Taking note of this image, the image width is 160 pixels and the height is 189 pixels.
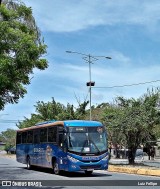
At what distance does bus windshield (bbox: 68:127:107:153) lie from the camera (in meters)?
21.8

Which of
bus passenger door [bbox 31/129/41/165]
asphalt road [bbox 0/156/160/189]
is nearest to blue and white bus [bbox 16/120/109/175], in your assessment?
asphalt road [bbox 0/156/160/189]

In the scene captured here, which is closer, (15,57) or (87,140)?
(15,57)

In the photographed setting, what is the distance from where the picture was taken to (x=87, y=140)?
22.1 m

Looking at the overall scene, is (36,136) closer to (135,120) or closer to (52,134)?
(52,134)

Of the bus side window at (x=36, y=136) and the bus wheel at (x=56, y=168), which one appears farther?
the bus side window at (x=36, y=136)

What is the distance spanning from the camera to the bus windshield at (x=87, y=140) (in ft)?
71.7

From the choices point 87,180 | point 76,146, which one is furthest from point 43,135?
point 87,180

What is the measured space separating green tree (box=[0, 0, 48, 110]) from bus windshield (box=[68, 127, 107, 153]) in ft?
25.0

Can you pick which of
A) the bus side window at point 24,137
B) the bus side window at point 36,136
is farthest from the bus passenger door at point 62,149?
the bus side window at point 24,137

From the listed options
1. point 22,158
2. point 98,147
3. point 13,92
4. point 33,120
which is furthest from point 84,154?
point 33,120

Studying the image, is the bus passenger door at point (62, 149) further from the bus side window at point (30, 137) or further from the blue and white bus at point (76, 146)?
the bus side window at point (30, 137)

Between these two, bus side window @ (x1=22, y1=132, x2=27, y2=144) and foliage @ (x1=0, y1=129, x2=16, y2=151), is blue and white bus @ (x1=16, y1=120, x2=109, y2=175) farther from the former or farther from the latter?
foliage @ (x1=0, y1=129, x2=16, y2=151)

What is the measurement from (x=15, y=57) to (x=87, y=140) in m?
9.28

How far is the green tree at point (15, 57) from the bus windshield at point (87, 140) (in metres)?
7.62
